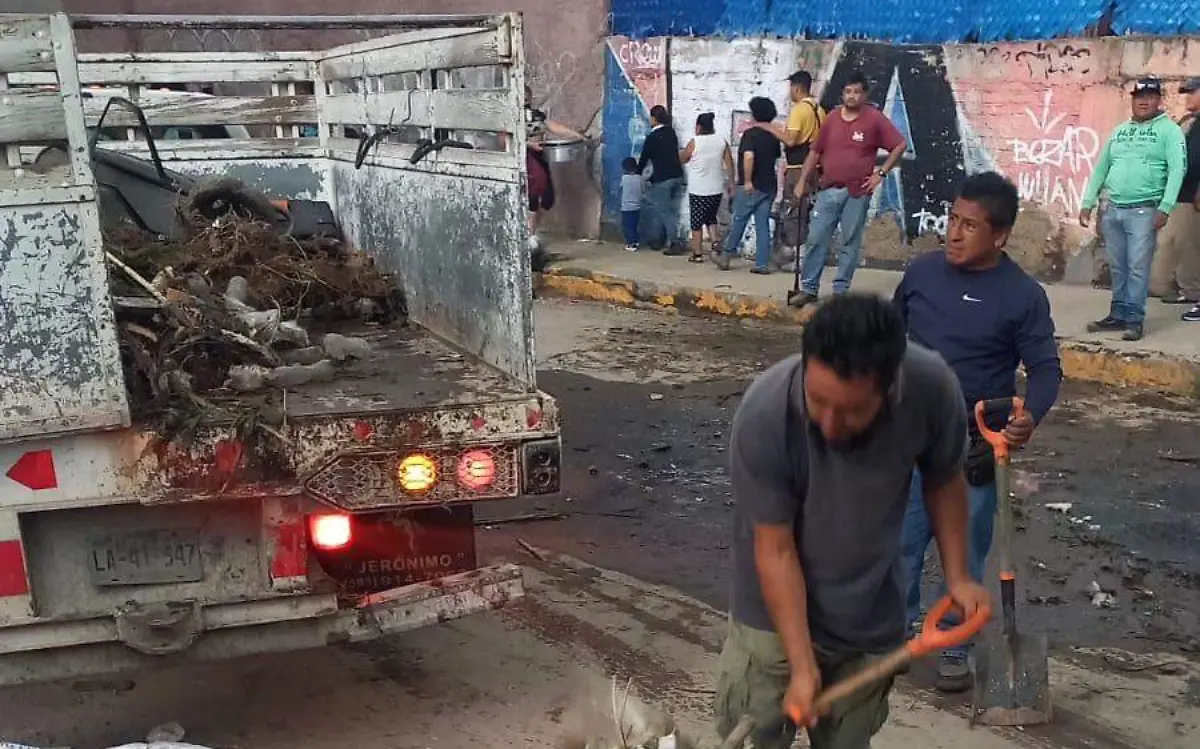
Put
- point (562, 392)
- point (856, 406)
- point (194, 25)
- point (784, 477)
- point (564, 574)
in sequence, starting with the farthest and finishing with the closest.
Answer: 1. point (562, 392)
2. point (564, 574)
3. point (194, 25)
4. point (784, 477)
5. point (856, 406)

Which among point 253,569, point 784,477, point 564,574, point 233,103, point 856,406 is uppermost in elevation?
point 233,103

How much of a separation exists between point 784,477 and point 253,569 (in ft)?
5.57

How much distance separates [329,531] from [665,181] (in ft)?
35.4

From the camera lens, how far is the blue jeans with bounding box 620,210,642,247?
14.9 metres

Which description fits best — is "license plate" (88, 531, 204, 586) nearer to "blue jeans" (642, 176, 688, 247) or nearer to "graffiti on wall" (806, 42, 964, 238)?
"graffiti on wall" (806, 42, 964, 238)

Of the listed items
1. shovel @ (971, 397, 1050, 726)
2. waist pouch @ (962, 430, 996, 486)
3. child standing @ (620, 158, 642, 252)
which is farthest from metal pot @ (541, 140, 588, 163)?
shovel @ (971, 397, 1050, 726)

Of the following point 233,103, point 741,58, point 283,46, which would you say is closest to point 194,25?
point 233,103

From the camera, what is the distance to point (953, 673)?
4.23 m

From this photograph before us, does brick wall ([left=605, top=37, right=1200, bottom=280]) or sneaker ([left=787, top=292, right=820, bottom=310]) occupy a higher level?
brick wall ([left=605, top=37, right=1200, bottom=280])

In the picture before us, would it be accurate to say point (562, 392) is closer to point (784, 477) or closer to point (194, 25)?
point (194, 25)

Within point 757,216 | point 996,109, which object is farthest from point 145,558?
point 757,216

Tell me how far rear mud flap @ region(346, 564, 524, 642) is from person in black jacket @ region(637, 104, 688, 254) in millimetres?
10579

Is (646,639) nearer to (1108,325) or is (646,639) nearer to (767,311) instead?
(1108,325)

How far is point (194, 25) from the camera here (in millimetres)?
4129
